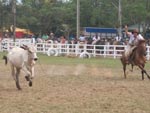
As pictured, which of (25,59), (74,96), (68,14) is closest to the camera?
(74,96)

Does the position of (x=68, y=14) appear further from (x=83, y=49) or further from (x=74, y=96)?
(x=74, y=96)

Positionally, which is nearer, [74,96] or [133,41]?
[74,96]

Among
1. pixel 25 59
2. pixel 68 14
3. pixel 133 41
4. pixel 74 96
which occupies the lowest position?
pixel 74 96

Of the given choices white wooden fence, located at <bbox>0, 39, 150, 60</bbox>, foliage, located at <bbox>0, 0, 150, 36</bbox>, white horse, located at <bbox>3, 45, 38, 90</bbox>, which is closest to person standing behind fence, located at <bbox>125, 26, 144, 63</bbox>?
white horse, located at <bbox>3, 45, 38, 90</bbox>

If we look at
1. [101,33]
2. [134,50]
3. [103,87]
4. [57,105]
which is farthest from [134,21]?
[57,105]

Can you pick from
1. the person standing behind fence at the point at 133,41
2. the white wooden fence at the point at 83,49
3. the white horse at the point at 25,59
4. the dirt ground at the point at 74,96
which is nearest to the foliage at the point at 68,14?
the white wooden fence at the point at 83,49

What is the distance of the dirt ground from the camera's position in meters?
11.3

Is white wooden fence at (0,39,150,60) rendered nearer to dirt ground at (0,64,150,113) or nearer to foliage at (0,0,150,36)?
dirt ground at (0,64,150,113)

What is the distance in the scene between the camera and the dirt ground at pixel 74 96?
1129 centimetres

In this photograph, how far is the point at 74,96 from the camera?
1355cm

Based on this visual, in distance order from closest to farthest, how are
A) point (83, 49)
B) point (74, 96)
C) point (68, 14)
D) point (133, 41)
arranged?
point (74, 96) → point (133, 41) → point (83, 49) → point (68, 14)

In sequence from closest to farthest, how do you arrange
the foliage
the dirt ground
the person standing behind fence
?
1. the dirt ground
2. the person standing behind fence
3. the foliage

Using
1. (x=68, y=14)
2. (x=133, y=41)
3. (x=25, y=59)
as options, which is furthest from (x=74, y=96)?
(x=68, y=14)

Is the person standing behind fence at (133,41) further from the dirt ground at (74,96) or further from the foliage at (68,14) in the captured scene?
the foliage at (68,14)
